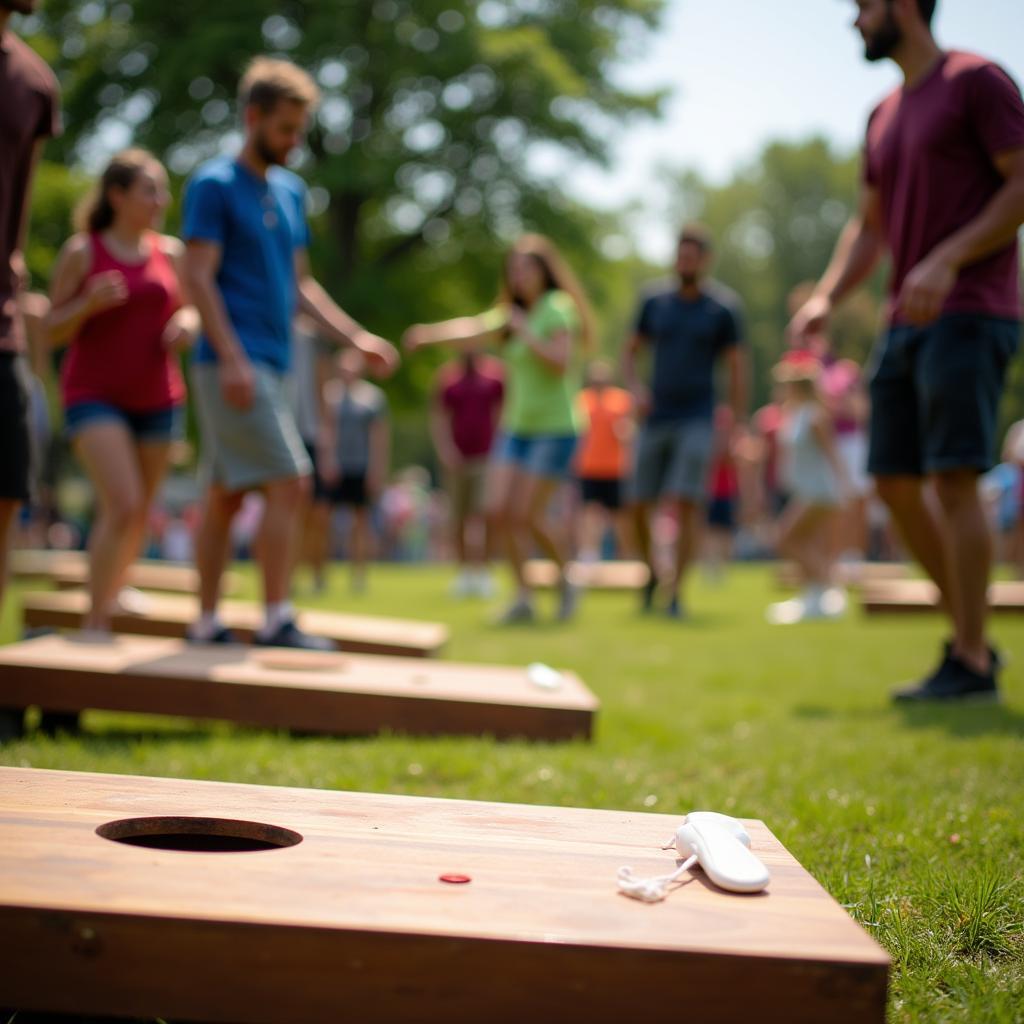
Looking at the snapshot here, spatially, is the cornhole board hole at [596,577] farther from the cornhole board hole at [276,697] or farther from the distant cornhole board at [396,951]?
the distant cornhole board at [396,951]

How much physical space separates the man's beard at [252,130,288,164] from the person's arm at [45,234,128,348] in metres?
0.78

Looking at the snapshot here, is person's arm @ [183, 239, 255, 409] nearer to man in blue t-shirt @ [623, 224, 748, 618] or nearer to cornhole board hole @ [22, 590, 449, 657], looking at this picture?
cornhole board hole @ [22, 590, 449, 657]

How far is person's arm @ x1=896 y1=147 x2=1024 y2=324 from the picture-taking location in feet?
14.3

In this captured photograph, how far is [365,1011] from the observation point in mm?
1600

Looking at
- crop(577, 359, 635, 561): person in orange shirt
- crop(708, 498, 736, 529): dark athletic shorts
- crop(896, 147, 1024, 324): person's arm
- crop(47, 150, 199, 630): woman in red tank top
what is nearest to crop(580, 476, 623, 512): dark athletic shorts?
crop(577, 359, 635, 561): person in orange shirt

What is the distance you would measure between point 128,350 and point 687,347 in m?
4.69

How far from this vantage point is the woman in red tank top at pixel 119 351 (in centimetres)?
510

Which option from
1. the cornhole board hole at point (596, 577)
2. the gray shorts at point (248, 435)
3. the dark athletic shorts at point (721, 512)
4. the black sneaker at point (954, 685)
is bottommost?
the cornhole board hole at point (596, 577)

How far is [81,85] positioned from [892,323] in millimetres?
23112

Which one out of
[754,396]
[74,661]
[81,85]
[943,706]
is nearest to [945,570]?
[943,706]

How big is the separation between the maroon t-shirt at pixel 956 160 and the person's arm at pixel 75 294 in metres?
3.13

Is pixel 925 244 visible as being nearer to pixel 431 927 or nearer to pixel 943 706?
pixel 943 706

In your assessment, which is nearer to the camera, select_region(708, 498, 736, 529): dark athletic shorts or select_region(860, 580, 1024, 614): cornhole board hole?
select_region(860, 580, 1024, 614): cornhole board hole

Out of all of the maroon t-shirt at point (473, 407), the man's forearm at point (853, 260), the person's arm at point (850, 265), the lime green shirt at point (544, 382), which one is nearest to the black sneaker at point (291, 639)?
the person's arm at point (850, 265)
